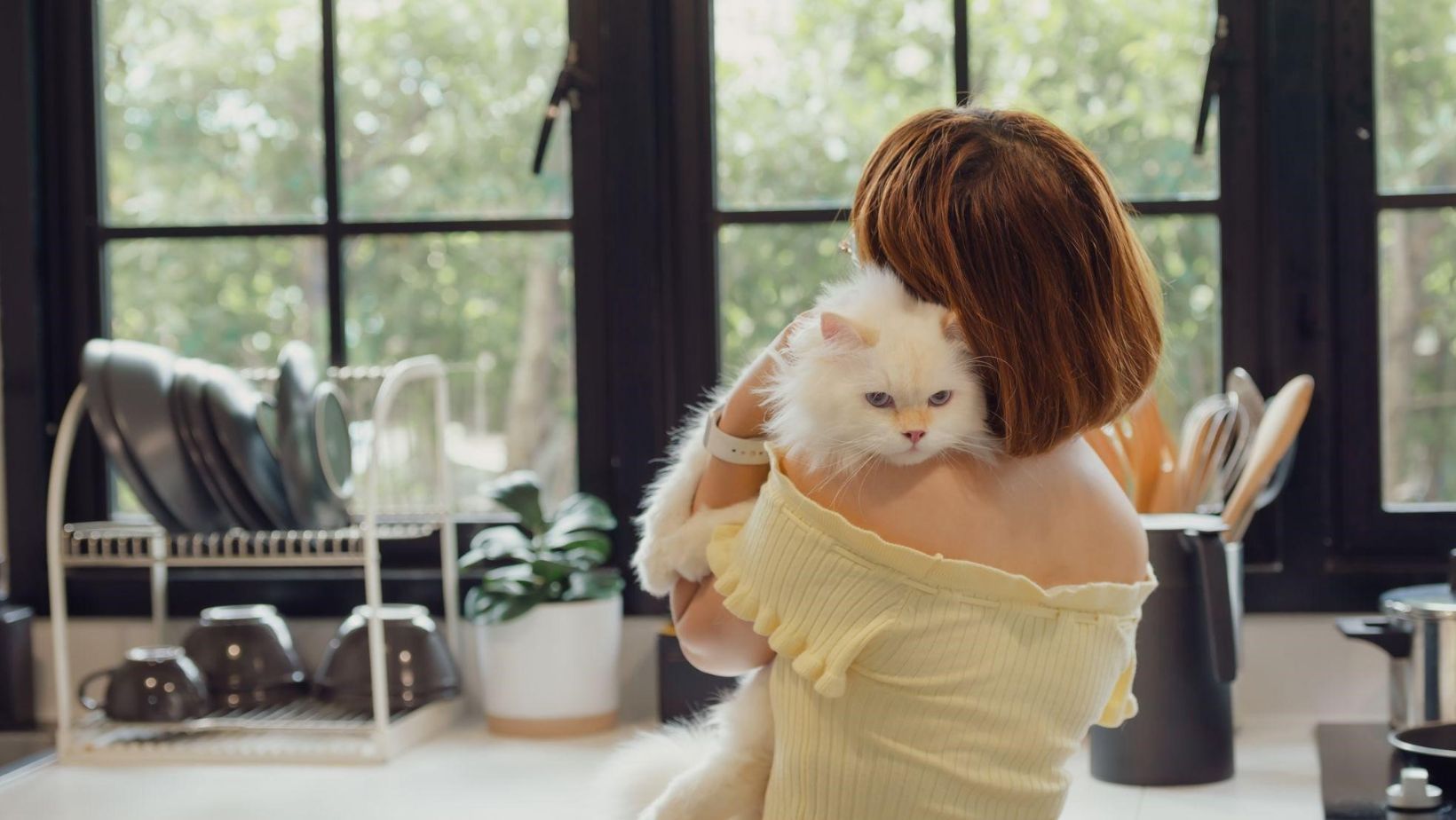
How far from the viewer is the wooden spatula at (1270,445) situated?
5.46ft

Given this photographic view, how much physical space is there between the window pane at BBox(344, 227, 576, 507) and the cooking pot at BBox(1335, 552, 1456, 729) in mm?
1034

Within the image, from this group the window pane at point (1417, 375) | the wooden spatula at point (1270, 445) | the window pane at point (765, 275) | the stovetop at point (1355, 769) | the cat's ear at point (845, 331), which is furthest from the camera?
the window pane at point (765, 275)

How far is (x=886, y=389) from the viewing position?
90cm

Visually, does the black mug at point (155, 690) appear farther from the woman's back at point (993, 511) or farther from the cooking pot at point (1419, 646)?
the cooking pot at point (1419, 646)

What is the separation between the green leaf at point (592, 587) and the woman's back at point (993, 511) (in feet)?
2.92

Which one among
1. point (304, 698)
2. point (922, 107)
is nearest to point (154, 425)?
point (304, 698)

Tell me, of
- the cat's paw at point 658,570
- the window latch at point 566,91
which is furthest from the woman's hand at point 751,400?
the window latch at point 566,91

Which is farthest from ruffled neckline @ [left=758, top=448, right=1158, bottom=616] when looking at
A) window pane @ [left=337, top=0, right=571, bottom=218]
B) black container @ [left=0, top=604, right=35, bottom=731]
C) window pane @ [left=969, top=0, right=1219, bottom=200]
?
black container @ [left=0, top=604, right=35, bottom=731]

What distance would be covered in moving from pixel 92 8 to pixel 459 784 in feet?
4.08

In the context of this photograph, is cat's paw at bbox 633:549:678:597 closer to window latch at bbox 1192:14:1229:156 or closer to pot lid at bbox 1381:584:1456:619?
pot lid at bbox 1381:584:1456:619

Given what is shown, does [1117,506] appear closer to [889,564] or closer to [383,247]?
[889,564]

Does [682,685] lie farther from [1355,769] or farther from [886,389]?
[886,389]

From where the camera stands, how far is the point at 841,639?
949 millimetres

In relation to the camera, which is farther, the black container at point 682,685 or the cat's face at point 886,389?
the black container at point 682,685
